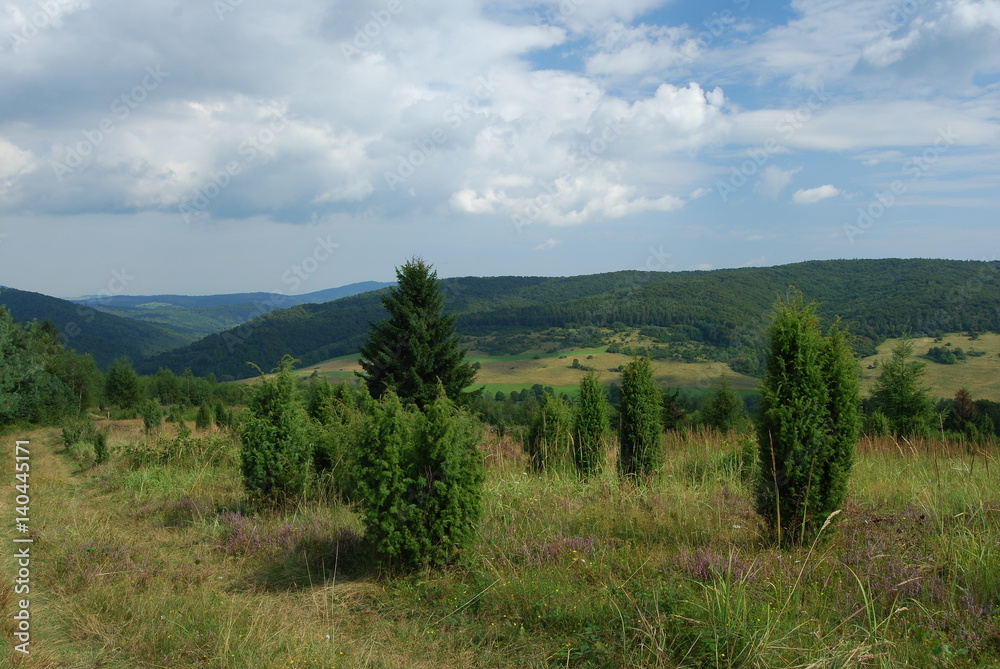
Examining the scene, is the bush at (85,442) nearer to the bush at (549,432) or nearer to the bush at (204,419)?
the bush at (204,419)

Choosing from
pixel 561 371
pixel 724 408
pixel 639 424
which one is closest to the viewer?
pixel 639 424

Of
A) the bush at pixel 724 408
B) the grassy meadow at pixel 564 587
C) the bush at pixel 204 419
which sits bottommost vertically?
the bush at pixel 724 408

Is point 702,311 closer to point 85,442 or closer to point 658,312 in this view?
point 658,312

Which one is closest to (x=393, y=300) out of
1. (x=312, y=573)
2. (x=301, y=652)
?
(x=312, y=573)

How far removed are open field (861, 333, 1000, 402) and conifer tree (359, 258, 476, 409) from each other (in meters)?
40.4

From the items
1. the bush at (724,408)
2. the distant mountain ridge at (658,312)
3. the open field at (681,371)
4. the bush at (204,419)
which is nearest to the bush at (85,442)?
the bush at (204,419)

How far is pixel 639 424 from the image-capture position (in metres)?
8.82

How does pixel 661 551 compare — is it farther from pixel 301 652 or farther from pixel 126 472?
pixel 126 472

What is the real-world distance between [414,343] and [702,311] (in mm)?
73994

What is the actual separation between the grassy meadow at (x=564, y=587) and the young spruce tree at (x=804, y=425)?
25 centimetres

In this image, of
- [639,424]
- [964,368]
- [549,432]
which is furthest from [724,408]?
[964,368]


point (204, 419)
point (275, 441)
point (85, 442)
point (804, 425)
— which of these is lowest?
point (204, 419)

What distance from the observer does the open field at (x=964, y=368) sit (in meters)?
50.4

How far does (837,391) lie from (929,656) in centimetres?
214
